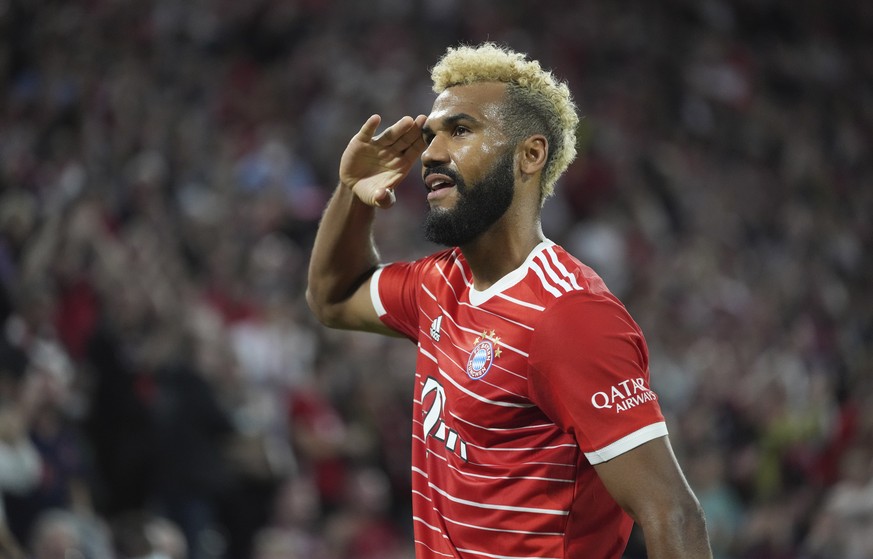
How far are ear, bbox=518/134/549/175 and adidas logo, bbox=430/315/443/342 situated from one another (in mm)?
489

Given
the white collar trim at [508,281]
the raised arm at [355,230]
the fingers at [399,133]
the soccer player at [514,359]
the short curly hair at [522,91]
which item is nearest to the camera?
the soccer player at [514,359]

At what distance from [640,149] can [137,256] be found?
648 centimetres

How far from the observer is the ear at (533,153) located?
3498 mm

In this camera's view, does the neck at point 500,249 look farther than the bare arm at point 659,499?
Yes

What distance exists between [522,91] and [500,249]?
1.49 feet

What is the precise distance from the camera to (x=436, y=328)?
142 inches

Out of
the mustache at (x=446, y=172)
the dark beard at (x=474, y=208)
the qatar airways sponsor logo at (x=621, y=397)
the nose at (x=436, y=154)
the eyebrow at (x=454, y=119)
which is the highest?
the eyebrow at (x=454, y=119)

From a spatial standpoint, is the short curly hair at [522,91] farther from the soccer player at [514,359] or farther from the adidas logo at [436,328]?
the adidas logo at [436,328]

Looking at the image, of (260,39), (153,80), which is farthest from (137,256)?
(260,39)

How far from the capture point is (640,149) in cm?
1287

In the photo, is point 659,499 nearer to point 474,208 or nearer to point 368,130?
point 474,208

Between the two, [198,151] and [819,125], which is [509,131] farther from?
[819,125]

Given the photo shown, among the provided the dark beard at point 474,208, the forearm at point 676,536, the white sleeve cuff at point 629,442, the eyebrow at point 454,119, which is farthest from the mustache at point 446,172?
the forearm at point 676,536

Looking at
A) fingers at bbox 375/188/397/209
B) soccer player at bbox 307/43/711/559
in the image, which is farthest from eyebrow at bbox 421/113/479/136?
fingers at bbox 375/188/397/209
